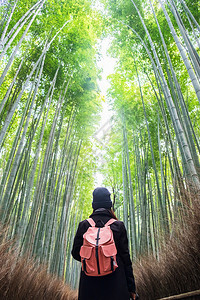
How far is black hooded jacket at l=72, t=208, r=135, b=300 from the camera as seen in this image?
1.09m

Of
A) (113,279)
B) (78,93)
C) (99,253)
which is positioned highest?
(78,93)

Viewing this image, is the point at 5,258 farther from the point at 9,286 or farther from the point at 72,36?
the point at 72,36

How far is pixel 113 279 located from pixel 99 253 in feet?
0.54

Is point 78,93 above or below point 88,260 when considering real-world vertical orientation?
above

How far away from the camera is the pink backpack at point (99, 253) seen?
3.53 feet

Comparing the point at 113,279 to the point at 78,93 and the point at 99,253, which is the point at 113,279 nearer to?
the point at 99,253

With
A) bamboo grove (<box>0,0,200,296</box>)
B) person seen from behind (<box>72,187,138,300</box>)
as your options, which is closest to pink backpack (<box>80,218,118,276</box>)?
person seen from behind (<box>72,187,138,300</box>)

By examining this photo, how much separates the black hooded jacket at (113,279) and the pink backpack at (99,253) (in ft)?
0.21

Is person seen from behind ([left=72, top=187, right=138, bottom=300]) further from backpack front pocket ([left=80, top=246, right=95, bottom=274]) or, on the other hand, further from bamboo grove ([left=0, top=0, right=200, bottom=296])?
bamboo grove ([left=0, top=0, right=200, bottom=296])

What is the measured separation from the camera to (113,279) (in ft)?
3.63

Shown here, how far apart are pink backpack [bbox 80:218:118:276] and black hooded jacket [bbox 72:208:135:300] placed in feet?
0.21

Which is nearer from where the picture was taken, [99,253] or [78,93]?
[99,253]

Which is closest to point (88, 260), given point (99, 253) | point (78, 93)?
point (99, 253)

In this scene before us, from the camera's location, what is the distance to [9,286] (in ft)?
4.62
